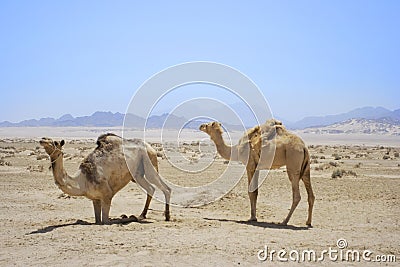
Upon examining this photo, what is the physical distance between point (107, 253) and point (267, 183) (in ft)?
51.6

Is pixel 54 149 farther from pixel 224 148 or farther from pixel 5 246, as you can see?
pixel 224 148

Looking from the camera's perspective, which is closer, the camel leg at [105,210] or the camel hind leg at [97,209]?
the camel leg at [105,210]

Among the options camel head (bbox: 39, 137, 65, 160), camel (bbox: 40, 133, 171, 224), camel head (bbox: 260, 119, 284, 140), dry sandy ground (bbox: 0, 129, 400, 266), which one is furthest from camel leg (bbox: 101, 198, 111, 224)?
camel head (bbox: 260, 119, 284, 140)

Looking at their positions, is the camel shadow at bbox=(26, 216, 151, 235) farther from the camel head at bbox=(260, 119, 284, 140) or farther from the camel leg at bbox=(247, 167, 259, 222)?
the camel head at bbox=(260, 119, 284, 140)

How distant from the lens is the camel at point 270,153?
1304 centimetres

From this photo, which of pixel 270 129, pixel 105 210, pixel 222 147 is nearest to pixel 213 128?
pixel 222 147

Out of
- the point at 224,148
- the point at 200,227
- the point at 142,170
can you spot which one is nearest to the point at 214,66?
the point at 224,148

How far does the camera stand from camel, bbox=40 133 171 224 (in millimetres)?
11469

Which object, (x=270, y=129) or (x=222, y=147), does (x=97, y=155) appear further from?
(x=270, y=129)

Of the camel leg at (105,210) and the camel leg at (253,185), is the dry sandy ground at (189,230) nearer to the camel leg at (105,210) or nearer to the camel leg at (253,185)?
the camel leg at (105,210)

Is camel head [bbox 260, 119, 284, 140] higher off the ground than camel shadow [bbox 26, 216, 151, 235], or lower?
higher

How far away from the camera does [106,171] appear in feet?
40.7

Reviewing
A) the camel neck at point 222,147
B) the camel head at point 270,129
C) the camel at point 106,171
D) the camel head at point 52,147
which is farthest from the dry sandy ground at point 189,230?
the camel head at point 270,129

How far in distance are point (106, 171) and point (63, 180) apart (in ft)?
4.25
